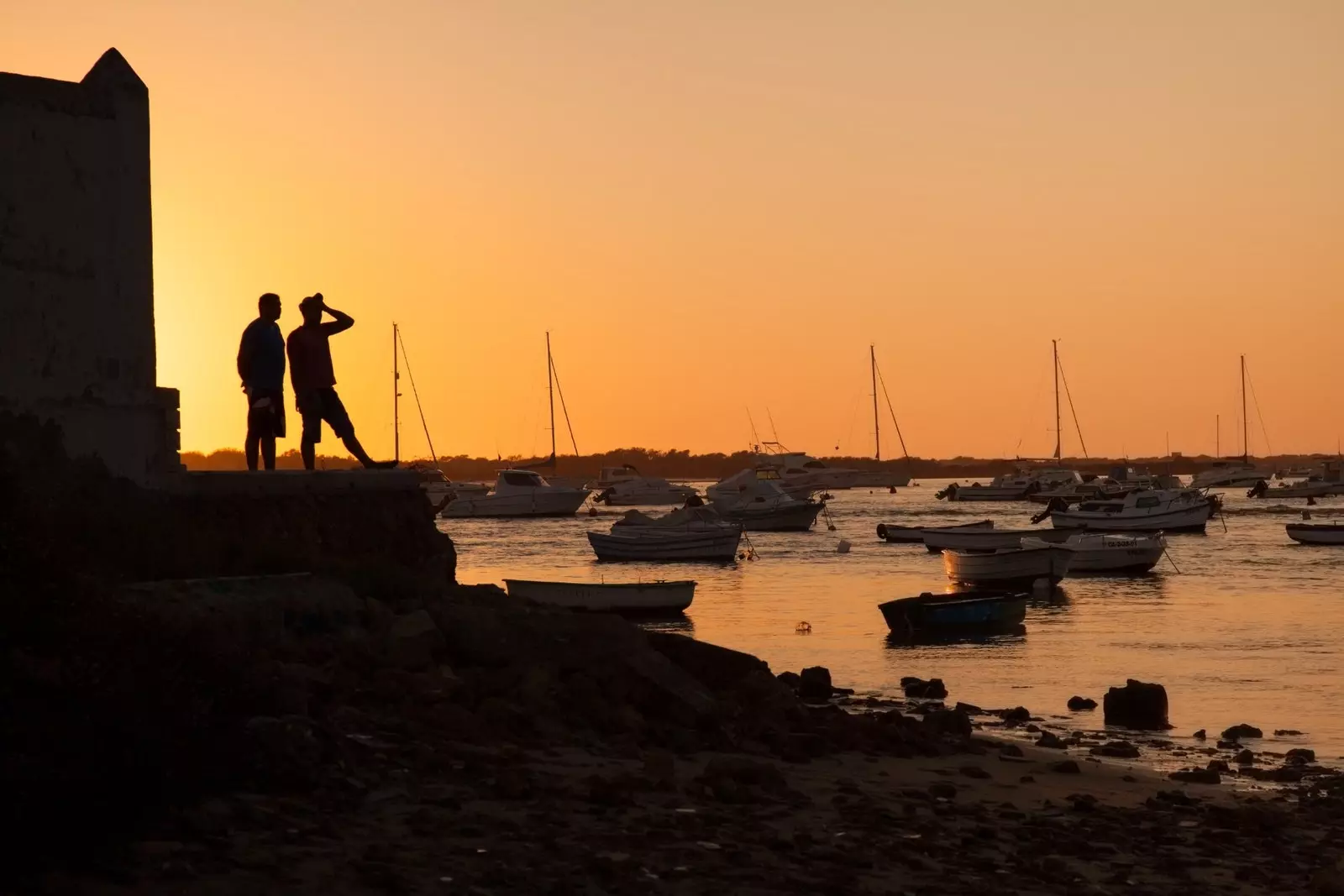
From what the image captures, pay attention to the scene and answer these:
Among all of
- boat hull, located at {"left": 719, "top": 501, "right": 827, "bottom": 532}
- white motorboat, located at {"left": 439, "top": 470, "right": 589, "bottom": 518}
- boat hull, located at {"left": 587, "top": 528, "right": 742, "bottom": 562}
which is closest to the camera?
boat hull, located at {"left": 587, "top": 528, "right": 742, "bottom": 562}

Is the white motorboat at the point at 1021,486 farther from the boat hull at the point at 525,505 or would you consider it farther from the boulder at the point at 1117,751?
the boulder at the point at 1117,751

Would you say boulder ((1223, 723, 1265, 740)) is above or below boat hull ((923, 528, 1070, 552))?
below

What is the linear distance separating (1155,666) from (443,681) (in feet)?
66.5

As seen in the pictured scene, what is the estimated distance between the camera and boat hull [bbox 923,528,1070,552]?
5688 cm

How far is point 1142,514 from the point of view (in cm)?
7150

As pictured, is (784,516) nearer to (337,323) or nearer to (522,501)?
(522,501)

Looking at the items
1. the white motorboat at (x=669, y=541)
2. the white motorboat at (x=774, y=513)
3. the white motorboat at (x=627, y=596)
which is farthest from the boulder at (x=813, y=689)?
the white motorboat at (x=774, y=513)

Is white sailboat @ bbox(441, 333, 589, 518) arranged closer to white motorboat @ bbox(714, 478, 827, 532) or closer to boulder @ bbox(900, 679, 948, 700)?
white motorboat @ bbox(714, 478, 827, 532)

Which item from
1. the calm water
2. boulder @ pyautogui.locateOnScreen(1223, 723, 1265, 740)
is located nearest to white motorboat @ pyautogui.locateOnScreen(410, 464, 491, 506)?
the calm water

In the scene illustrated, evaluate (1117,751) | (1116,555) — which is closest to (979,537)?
(1116,555)

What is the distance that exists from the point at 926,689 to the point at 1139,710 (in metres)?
4.03

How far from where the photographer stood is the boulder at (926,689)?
24484 mm

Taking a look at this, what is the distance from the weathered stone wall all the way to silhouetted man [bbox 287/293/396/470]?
6.31ft

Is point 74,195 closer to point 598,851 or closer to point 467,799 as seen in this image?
point 467,799
